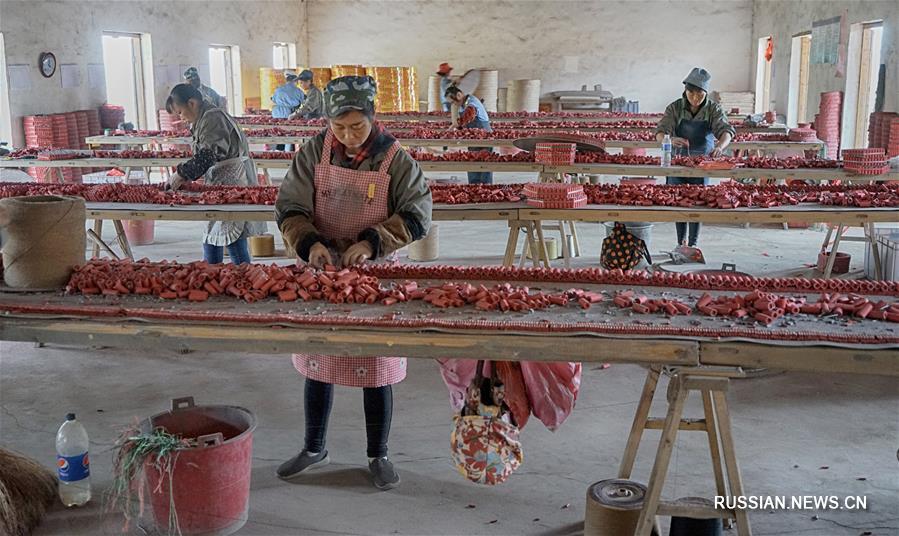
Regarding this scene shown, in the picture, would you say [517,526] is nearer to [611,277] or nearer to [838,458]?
[611,277]

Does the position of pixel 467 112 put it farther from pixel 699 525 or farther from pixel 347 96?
pixel 699 525

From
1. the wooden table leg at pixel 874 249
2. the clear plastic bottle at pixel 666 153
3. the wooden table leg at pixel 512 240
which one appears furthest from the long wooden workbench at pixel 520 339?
the clear plastic bottle at pixel 666 153

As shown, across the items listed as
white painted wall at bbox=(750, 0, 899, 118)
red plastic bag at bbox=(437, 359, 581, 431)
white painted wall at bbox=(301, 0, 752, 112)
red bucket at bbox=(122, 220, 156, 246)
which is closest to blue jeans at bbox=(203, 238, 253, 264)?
red plastic bag at bbox=(437, 359, 581, 431)

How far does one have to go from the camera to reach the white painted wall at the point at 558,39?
73.0 feet

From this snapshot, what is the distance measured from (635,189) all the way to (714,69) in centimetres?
1672

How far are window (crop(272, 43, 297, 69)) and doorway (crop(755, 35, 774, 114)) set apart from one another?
11.6 m

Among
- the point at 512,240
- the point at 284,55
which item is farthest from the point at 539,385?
the point at 284,55

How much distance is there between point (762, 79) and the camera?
2178cm

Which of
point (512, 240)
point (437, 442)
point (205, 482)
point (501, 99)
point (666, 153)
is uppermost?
point (501, 99)

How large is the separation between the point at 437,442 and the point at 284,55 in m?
20.4

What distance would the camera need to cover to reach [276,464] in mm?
4539

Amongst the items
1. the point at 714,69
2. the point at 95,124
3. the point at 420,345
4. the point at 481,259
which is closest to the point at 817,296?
the point at 420,345

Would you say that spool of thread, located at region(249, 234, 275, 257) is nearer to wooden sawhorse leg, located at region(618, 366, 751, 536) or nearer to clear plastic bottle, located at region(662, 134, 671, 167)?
clear plastic bottle, located at region(662, 134, 671, 167)

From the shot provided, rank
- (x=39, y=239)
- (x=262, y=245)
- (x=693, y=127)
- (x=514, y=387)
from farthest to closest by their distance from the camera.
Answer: (x=262, y=245)
(x=693, y=127)
(x=39, y=239)
(x=514, y=387)
